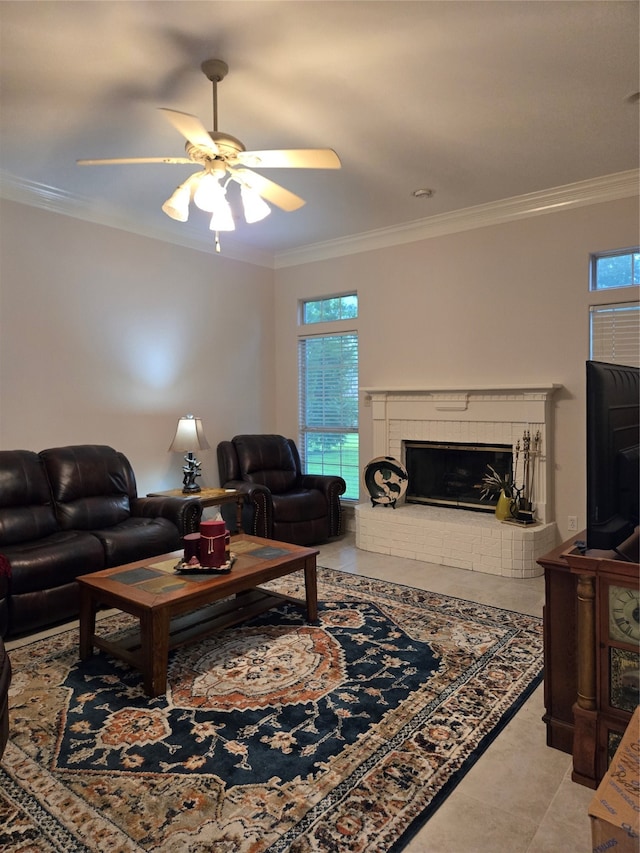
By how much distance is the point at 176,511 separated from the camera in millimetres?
4004

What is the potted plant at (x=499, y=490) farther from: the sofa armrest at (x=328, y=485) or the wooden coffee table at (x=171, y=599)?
the wooden coffee table at (x=171, y=599)

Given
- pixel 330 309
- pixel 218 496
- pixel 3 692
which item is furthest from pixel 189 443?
pixel 3 692

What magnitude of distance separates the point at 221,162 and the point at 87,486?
257 cm

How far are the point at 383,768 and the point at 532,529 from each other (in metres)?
2.70

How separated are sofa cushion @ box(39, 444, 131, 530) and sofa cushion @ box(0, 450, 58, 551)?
77 millimetres

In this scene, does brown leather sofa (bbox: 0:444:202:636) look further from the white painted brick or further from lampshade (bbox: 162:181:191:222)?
lampshade (bbox: 162:181:191:222)

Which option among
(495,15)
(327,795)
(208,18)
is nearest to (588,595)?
(327,795)

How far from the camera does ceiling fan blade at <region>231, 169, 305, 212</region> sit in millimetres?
2699

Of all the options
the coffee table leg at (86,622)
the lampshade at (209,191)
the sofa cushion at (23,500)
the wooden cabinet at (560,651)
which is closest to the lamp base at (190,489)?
the sofa cushion at (23,500)

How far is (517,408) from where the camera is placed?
4.55 m

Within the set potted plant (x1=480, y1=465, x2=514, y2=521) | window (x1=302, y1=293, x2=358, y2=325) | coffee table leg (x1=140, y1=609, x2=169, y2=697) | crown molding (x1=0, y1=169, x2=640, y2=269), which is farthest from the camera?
window (x1=302, y1=293, x2=358, y2=325)

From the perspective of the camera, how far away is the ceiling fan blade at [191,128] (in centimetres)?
215

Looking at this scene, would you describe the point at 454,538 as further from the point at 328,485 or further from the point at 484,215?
the point at 484,215

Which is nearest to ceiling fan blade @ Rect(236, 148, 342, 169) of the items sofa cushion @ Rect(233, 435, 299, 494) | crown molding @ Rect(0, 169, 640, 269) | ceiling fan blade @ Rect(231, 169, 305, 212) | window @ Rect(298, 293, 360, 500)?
ceiling fan blade @ Rect(231, 169, 305, 212)
